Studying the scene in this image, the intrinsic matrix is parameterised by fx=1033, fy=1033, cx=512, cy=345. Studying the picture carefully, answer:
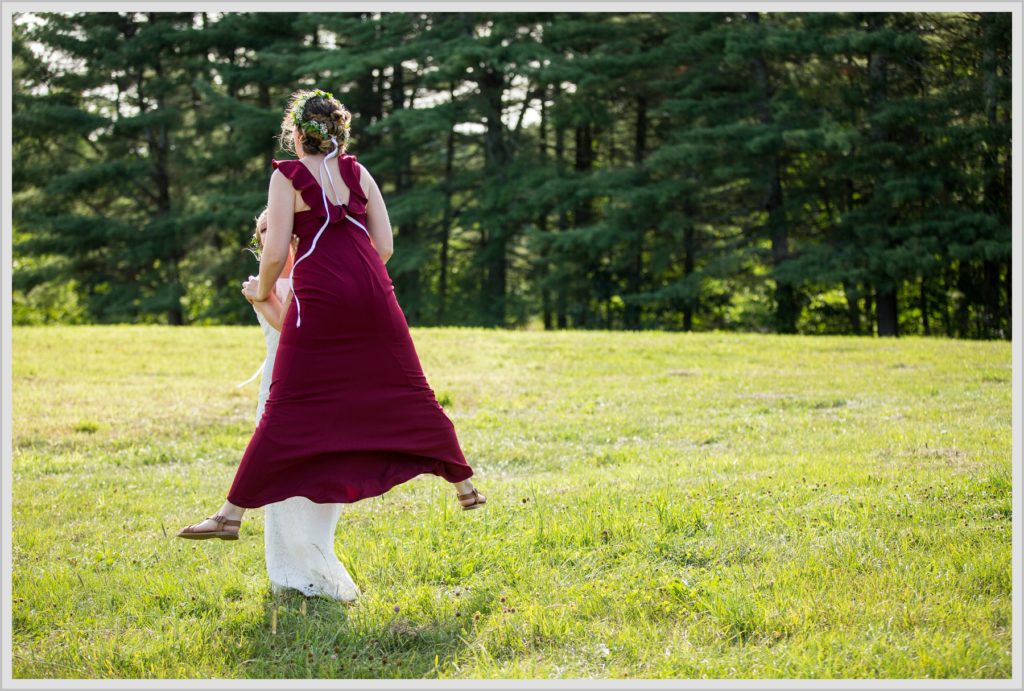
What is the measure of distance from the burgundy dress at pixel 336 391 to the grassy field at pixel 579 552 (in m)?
0.59

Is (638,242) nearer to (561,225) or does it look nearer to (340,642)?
(561,225)

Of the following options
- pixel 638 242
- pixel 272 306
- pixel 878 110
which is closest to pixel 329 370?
pixel 272 306

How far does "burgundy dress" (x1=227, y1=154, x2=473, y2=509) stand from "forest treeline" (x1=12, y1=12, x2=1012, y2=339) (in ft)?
62.2

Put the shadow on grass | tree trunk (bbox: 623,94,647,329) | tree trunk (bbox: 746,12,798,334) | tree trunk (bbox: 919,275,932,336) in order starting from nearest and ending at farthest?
the shadow on grass → tree trunk (bbox: 746,12,798,334) → tree trunk (bbox: 919,275,932,336) → tree trunk (bbox: 623,94,647,329)

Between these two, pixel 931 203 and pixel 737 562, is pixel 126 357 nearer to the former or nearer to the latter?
pixel 737 562

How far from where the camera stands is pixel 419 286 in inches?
1184

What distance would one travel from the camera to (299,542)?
470cm

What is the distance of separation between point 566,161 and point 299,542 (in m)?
25.7

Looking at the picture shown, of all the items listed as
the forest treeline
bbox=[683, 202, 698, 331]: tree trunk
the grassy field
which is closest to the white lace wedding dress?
the grassy field

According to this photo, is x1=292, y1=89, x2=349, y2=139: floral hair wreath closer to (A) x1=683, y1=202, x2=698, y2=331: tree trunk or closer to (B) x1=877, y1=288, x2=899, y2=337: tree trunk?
(B) x1=877, y1=288, x2=899, y2=337: tree trunk

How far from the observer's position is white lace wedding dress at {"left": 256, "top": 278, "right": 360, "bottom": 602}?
15.4 ft

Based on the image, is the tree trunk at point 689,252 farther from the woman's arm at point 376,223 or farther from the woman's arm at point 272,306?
the woman's arm at point 272,306

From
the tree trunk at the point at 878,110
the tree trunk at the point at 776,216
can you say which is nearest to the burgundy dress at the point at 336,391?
the tree trunk at the point at 878,110

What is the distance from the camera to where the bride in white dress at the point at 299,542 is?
4.68 meters
